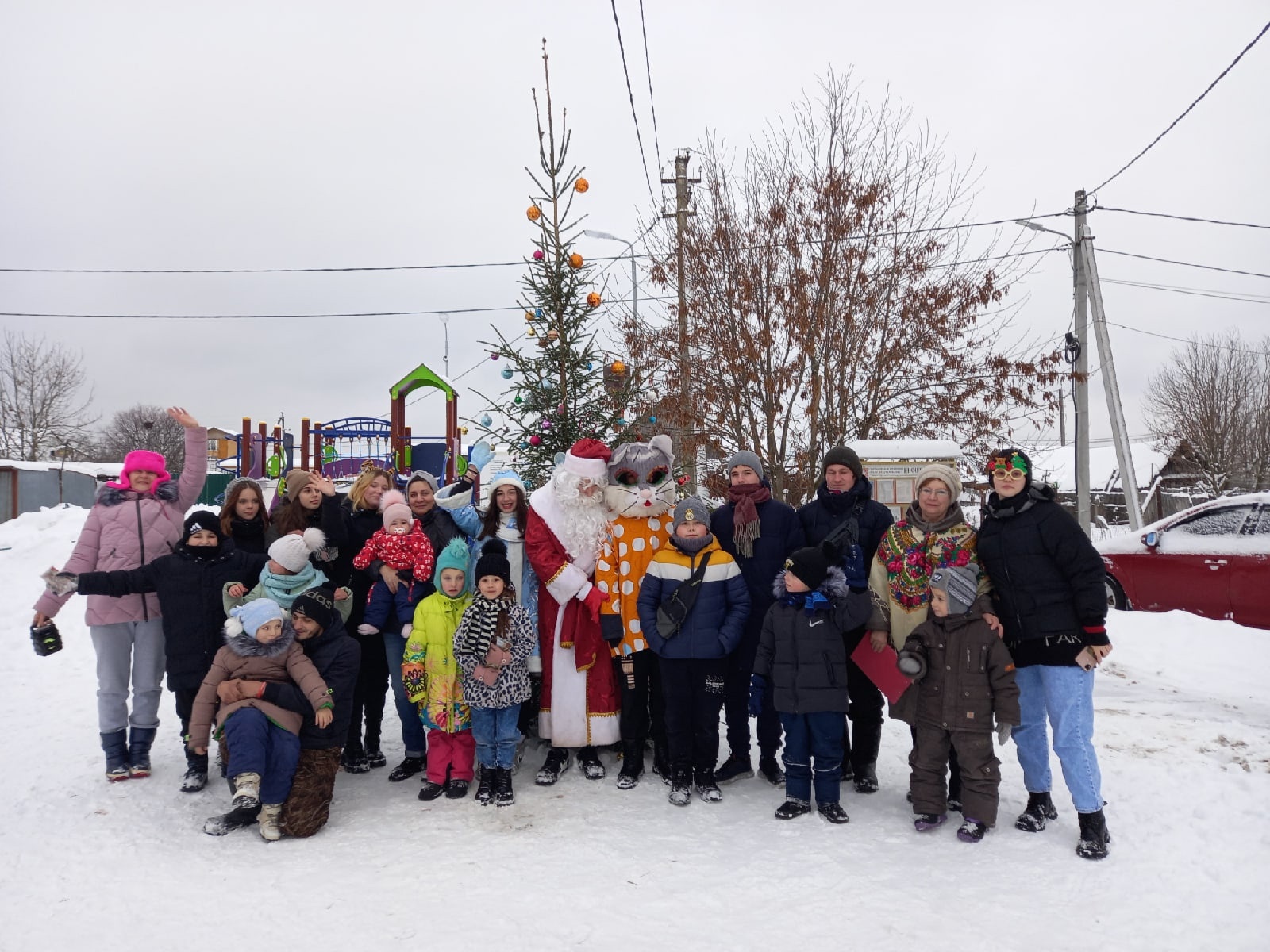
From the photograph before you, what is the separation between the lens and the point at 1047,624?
Result: 4070 mm

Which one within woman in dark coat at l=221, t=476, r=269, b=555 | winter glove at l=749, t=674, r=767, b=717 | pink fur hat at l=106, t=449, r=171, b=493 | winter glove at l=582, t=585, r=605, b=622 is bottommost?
winter glove at l=749, t=674, r=767, b=717

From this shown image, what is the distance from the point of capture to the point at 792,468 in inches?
381

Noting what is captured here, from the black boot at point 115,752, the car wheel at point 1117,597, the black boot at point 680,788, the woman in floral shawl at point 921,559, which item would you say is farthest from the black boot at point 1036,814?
the car wheel at point 1117,597

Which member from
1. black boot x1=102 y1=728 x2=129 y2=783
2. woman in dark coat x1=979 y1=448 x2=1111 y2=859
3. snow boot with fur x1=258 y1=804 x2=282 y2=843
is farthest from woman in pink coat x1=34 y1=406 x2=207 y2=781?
woman in dark coat x1=979 y1=448 x2=1111 y2=859

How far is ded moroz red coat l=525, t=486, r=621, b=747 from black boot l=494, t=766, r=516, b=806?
47 cm

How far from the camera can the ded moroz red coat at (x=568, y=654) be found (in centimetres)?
505

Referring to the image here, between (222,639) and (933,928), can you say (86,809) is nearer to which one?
(222,639)

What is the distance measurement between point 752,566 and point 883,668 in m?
0.96

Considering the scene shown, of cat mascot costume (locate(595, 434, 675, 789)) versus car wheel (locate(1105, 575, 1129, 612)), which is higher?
cat mascot costume (locate(595, 434, 675, 789))

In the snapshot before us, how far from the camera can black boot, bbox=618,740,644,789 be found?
494 cm

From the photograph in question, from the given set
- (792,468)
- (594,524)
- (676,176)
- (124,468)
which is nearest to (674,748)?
(594,524)

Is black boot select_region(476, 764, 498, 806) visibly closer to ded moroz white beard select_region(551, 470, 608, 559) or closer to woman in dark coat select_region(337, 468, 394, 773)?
woman in dark coat select_region(337, 468, 394, 773)

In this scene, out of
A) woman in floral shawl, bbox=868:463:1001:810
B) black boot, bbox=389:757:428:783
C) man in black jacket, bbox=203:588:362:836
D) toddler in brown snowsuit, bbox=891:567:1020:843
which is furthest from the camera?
black boot, bbox=389:757:428:783

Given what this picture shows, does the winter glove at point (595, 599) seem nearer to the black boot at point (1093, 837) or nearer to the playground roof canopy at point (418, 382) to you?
the black boot at point (1093, 837)
